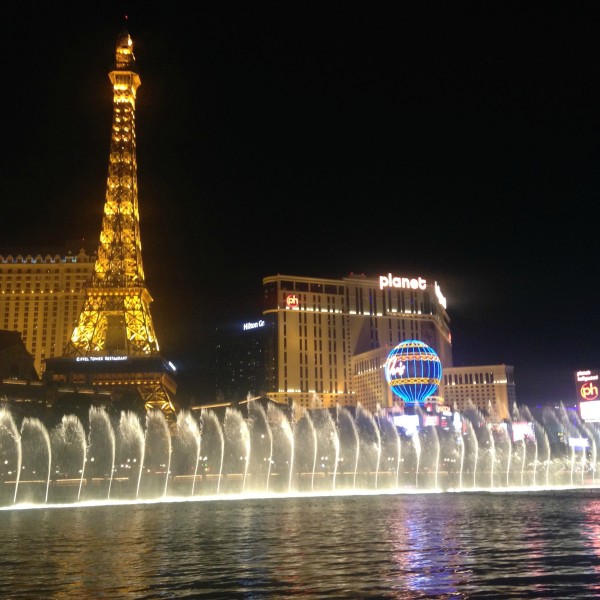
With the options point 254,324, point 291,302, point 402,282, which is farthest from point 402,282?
point 254,324

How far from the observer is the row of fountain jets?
53.8 m

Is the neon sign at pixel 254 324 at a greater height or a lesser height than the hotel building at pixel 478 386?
greater

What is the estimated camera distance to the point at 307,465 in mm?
74812

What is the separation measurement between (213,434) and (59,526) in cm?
5093

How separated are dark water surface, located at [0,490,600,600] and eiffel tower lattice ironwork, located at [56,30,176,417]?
58.2 metres

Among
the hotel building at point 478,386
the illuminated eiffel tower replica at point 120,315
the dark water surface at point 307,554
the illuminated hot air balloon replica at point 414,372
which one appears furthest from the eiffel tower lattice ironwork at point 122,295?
the hotel building at point 478,386

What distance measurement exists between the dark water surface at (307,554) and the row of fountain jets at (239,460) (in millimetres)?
20046

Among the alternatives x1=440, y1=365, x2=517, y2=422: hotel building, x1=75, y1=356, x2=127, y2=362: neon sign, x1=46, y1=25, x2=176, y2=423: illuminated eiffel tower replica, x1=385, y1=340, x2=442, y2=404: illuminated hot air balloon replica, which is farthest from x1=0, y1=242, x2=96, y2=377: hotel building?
x1=440, y1=365, x2=517, y2=422: hotel building

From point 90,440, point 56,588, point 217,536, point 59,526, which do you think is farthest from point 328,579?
point 90,440

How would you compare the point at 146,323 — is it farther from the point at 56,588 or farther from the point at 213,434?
the point at 56,588

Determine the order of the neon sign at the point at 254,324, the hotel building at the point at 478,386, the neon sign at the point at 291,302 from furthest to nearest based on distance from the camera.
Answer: the hotel building at the point at 478,386 < the neon sign at the point at 254,324 < the neon sign at the point at 291,302

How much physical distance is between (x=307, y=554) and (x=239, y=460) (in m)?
54.9

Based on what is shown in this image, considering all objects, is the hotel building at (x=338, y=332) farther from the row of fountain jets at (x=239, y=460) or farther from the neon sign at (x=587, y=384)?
the row of fountain jets at (x=239, y=460)

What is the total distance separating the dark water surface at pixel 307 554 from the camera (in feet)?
42.1
